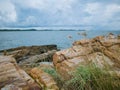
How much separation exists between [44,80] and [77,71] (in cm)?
103

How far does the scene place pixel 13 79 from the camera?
7.39 metres

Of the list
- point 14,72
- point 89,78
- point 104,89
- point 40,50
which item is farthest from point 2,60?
point 40,50

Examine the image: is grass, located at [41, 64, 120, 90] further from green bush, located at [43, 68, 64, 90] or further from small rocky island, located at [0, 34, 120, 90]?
green bush, located at [43, 68, 64, 90]

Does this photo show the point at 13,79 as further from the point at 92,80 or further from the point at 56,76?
the point at 92,80

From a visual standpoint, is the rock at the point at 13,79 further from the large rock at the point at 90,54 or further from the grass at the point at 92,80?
the large rock at the point at 90,54

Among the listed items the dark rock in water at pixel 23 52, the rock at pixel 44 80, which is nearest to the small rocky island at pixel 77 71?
the rock at pixel 44 80

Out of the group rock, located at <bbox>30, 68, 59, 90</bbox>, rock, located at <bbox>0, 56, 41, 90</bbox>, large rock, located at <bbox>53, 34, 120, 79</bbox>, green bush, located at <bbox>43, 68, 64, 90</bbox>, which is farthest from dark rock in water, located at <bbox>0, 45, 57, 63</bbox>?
rock, located at <bbox>0, 56, 41, 90</bbox>

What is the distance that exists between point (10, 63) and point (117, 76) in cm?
315

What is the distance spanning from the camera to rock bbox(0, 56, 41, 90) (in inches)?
281

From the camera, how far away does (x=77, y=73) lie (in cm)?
771

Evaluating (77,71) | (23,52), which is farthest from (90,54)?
(23,52)

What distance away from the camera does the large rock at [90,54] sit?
8828 millimetres

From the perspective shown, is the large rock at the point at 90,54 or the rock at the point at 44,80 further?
the large rock at the point at 90,54

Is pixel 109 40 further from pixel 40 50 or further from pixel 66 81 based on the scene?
pixel 40 50
